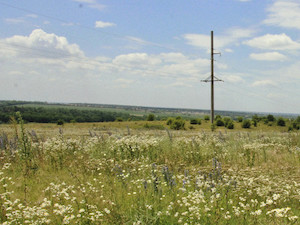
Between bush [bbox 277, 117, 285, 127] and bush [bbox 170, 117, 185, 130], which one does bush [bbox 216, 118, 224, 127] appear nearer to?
bush [bbox 170, 117, 185, 130]

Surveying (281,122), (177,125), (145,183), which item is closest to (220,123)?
(177,125)

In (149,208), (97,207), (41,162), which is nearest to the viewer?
(149,208)

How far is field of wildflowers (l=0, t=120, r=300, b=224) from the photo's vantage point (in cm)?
437

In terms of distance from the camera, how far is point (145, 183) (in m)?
5.23

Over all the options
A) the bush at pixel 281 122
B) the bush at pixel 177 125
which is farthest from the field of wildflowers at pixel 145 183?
the bush at pixel 281 122

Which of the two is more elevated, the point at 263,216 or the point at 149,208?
the point at 149,208

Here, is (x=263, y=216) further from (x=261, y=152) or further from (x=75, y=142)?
(x=75, y=142)

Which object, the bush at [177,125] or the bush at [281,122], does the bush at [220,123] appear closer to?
the bush at [177,125]

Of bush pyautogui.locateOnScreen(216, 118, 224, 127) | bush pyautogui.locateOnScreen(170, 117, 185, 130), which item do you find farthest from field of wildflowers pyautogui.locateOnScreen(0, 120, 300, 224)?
bush pyautogui.locateOnScreen(216, 118, 224, 127)

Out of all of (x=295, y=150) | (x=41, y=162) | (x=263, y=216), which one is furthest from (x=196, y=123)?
(x=263, y=216)

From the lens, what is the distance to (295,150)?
10.7 m

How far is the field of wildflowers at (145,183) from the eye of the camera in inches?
172

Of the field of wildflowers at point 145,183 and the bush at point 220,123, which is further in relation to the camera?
the bush at point 220,123

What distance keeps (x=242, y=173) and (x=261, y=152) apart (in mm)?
3960
